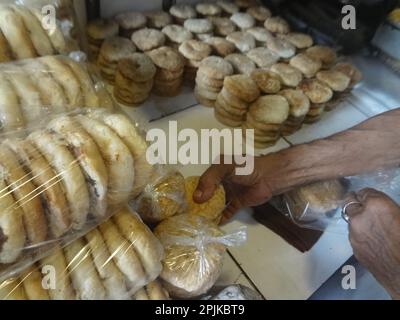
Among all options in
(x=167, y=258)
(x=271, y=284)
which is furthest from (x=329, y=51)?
(x=167, y=258)

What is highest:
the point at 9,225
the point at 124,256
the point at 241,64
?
the point at 9,225

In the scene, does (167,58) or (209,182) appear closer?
(209,182)

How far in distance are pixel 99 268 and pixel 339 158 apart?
30.1 inches

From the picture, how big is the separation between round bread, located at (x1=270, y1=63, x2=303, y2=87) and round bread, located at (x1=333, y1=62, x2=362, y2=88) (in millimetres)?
206

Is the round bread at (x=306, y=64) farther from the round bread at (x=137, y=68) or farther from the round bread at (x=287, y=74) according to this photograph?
the round bread at (x=137, y=68)

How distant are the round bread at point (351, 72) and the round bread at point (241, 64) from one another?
1.29ft

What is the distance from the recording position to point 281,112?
1271mm

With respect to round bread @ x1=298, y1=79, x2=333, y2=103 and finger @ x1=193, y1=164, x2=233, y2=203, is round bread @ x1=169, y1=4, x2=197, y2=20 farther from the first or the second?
finger @ x1=193, y1=164, x2=233, y2=203

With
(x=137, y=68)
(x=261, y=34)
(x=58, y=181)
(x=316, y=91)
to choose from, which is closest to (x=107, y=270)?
(x=58, y=181)

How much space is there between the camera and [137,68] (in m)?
1.26

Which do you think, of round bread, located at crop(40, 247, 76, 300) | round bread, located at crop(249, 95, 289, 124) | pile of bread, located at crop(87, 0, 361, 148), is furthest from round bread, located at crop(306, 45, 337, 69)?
round bread, located at crop(40, 247, 76, 300)

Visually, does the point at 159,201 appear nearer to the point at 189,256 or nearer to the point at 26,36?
the point at 189,256
